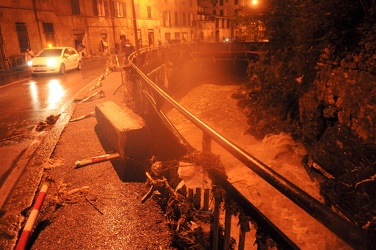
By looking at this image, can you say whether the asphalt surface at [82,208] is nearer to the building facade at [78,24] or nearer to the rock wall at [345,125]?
the rock wall at [345,125]

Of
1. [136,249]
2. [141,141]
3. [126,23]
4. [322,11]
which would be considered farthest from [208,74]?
[136,249]

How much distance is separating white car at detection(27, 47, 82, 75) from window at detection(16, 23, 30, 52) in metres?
8.70

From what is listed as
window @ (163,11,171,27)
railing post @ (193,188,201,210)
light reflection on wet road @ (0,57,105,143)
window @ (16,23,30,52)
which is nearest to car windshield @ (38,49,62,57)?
light reflection on wet road @ (0,57,105,143)

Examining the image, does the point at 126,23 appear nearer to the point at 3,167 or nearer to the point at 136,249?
the point at 3,167

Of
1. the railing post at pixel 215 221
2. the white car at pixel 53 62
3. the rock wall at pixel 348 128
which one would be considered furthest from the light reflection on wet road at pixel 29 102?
the rock wall at pixel 348 128

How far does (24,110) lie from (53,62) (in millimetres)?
8765

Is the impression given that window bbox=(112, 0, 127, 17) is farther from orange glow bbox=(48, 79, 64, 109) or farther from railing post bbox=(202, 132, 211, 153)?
railing post bbox=(202, 132, 211, 153)

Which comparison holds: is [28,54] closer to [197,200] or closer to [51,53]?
[51,53]

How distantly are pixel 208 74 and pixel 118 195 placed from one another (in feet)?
84.5

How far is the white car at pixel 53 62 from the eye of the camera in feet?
54.4

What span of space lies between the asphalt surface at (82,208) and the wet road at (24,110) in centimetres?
54

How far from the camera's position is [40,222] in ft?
10.9

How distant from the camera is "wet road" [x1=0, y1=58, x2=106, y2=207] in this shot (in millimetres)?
5508

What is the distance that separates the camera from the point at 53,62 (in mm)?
16641
